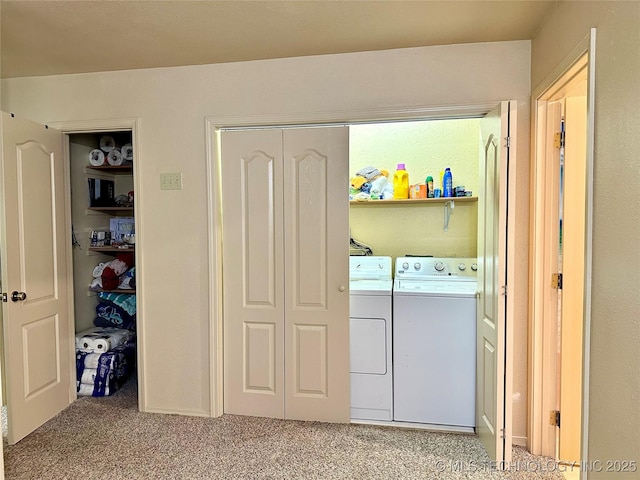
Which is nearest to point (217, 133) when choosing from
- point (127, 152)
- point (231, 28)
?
point (231, 28)

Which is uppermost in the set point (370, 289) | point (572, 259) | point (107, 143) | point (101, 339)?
point (107, 143)

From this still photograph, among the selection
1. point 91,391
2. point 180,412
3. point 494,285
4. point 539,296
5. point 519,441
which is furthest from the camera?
point 91,391

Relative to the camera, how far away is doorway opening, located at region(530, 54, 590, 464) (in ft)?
7.00

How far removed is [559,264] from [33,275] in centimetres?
304

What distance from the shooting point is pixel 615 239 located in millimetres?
1345

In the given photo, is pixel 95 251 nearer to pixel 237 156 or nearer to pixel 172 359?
pixel 172 359

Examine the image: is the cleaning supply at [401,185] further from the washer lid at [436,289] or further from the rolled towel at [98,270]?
the rolled towel at [98,270]

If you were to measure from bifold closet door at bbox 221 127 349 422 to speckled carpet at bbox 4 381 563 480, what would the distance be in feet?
0.64

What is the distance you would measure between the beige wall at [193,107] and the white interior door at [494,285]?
20 centimetres

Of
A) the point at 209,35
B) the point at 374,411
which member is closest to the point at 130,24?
the point at 209,35

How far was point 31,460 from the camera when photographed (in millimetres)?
2238

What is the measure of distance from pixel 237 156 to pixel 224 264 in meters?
0.70

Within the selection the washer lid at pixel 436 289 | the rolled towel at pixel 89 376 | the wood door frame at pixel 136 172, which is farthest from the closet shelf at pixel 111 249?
the washer lid at pixel 436 289

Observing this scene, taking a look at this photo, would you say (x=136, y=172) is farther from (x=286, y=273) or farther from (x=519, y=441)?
(x=519, y=441)
